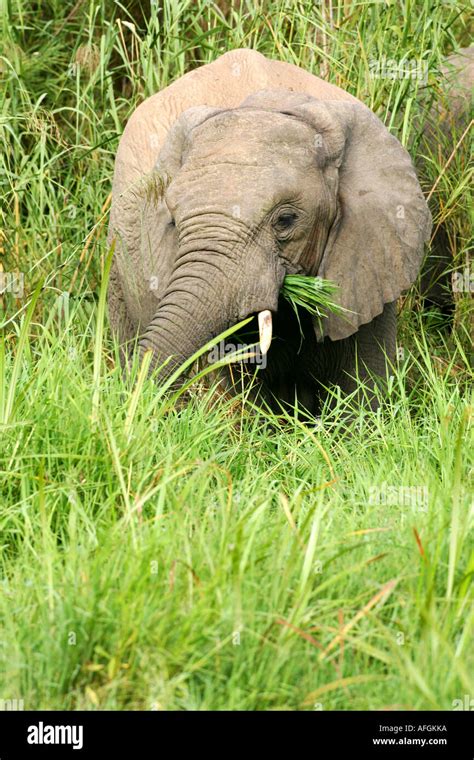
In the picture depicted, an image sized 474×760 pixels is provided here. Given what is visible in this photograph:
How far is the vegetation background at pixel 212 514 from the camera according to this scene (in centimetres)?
340

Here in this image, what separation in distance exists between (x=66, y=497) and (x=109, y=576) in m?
0.72

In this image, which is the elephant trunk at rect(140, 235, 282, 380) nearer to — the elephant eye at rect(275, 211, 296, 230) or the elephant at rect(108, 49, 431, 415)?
the elephant at rect(108, 49, 431, 415)

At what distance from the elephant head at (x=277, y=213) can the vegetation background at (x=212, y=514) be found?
14.6 inches

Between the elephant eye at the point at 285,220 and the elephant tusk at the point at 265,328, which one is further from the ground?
the elephant eye at the point at 285,220

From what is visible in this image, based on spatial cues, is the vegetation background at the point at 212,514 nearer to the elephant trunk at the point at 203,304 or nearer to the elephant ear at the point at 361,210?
the elephant trunk at the point at 203,304

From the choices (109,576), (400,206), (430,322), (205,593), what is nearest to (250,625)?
(205,593)

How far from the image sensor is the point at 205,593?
353cm

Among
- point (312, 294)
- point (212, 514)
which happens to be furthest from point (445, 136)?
point (212, 514)

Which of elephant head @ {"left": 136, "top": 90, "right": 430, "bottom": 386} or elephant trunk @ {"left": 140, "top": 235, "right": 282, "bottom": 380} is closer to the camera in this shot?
elephant trunk @ {"left": 140, "top": 235, "right": 282, "bottom": 380}

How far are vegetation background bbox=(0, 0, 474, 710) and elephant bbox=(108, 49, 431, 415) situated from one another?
0.24 meters

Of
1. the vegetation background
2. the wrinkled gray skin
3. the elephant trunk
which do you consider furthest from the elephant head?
the wrinkled gray skin

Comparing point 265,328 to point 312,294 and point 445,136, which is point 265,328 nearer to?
point 312,294

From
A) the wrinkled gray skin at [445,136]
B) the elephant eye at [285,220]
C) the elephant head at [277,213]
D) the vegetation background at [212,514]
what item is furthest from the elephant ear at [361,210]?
the wrinkled gray skin at [445,136]

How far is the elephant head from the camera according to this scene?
527 centimetres
